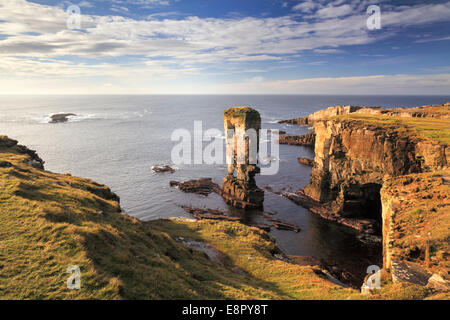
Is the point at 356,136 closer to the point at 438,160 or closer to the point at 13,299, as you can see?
the point at 438,160

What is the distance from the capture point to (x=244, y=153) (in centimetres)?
5278

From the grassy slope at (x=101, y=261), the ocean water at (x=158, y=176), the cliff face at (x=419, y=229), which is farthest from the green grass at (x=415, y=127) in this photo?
the grassy slope at (x=101, y=261)

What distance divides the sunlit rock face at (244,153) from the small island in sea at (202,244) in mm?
9611

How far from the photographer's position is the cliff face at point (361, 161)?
3888 centimetres

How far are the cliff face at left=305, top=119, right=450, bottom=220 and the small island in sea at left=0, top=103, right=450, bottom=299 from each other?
0.22 meters

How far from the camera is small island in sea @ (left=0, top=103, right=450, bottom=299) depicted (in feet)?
40.6

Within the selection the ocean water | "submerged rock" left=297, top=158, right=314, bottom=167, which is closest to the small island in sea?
the ocean water

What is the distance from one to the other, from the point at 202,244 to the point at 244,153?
2713cm

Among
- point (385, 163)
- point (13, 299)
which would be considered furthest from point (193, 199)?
point (13, 299)

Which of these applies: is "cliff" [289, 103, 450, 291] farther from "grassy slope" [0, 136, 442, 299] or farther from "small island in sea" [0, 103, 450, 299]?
"grassy slope" [0, 136, 442, 299]

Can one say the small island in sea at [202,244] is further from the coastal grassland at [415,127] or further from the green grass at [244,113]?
the green grass at [244,113]

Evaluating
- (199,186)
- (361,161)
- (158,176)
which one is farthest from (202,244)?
(158,176)

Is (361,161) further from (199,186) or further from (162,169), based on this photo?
(162,169)
